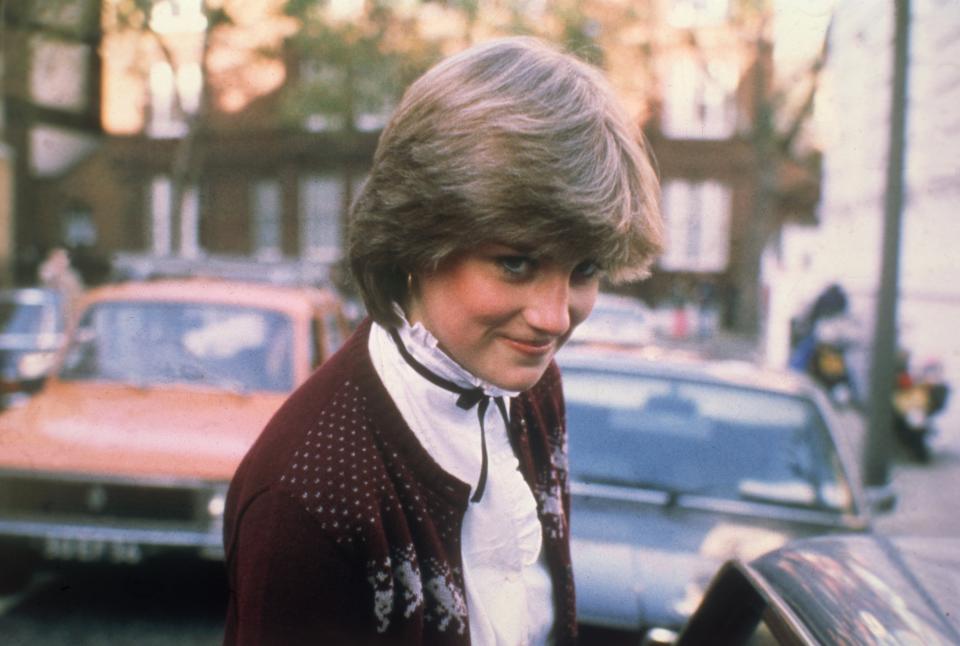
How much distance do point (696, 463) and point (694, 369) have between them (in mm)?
494

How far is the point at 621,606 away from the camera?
325 centimetres

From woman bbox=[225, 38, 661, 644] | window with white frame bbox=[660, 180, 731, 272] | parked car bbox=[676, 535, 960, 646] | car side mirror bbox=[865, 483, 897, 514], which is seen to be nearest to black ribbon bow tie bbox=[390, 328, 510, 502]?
woman bbox=[225, 38, 661, 644]

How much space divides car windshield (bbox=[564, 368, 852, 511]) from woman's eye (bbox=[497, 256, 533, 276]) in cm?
286

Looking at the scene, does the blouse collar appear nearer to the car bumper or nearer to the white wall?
the car bumper

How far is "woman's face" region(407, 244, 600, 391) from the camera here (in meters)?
1.44

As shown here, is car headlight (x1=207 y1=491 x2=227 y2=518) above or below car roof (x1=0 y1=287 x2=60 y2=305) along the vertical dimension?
below

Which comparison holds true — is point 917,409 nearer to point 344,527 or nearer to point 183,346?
point 183,346

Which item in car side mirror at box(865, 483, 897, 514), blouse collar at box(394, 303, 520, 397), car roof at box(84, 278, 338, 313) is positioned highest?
blouse collar at box(394, 303, 520, 397)

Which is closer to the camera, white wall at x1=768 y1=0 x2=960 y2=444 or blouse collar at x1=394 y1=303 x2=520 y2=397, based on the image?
blouse collar at x1=394 y1=303 x2=520 y2=397

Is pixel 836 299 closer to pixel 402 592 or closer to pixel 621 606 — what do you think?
pixel 621 606

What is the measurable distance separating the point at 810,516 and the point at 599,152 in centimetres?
302

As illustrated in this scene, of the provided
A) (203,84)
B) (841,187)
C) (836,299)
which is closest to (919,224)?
(836,299)

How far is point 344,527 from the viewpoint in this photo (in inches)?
53.8

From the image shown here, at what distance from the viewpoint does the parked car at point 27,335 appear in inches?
381
